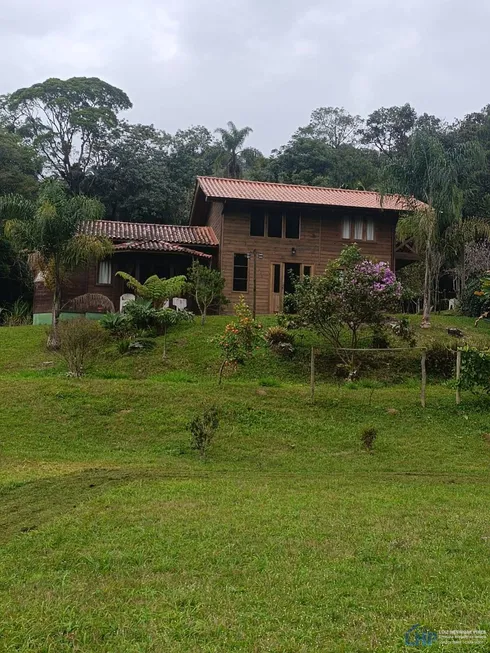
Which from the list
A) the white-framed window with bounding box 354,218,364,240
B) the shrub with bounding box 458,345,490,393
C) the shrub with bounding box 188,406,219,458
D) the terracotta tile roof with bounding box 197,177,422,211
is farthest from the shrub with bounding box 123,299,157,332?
the white-framed window with bounding box 354,218,364,240

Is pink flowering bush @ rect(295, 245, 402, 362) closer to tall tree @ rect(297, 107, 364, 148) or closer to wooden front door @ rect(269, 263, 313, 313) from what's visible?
wooden front door @ rect(269, 263, 313, 313)

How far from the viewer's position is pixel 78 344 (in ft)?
47.8

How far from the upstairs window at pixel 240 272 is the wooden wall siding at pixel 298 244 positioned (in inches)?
7.3

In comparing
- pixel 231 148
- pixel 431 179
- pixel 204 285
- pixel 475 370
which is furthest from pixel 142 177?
pixel 475 370

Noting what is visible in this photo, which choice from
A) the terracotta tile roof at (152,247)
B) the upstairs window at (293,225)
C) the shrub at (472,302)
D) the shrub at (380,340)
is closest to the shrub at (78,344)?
the shrub at (380,340)

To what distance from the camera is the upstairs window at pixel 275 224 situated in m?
25.7

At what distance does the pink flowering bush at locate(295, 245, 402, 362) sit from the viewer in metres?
15.5

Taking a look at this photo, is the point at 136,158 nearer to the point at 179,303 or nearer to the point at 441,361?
the point at 179,303

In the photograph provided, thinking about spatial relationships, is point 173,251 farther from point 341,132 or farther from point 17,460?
point 341,132

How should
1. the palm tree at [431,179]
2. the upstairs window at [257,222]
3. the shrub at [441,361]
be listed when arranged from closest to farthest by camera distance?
1. the shrub at [441,361]
2. the palm tree at [431,179]
3. the upstairs window at [257,222]

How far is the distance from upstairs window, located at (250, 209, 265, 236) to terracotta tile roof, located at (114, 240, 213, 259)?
2.80 m

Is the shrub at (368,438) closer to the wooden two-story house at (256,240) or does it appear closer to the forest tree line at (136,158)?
the wooden two-story house at (256,240)

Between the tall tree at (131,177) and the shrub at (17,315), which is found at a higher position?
the tall tree at (131,177)

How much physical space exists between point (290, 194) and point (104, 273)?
8852 mm
